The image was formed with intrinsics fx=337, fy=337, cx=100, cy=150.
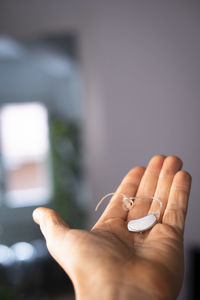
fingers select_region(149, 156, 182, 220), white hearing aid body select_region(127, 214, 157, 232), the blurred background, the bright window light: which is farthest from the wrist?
the bright window light

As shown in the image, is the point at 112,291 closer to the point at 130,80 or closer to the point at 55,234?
the point at 55,234

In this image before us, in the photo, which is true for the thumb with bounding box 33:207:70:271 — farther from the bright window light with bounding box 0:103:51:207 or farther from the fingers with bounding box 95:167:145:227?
the bright window light with bounding box 0:103:51:207

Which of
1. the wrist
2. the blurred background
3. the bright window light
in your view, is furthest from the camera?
the bright window light

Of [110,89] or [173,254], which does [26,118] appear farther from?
[173,254]

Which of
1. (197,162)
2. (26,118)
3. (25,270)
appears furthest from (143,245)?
(26,118)

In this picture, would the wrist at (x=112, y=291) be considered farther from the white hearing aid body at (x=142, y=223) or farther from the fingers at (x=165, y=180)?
the fingers at (x=165, y=180)

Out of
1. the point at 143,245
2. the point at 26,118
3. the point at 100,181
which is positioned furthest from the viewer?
the point at 26,118

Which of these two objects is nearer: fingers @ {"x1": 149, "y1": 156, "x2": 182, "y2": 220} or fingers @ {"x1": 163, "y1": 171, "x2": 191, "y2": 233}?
fingers @ {"x1": 163, "y1": 171, "x2": 191, "y2": 233}
